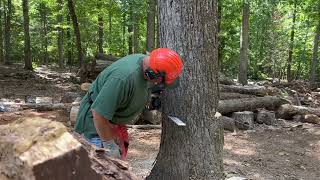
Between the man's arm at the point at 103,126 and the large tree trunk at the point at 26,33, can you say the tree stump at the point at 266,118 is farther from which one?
the large tree trunk at the point at 26,33

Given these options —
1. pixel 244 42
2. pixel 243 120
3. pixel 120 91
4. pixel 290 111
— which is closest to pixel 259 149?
pixel 243 120

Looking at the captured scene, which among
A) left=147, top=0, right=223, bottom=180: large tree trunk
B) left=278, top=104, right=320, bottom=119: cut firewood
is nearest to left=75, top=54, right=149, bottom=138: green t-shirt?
left=147, top=0, right=223, bottom=180: large tree trunk

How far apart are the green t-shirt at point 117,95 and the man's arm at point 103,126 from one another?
7 centimetres

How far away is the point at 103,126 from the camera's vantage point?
12.1 ft

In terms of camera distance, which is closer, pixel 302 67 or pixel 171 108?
pixel 171 108

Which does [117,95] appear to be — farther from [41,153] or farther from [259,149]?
[259,149]

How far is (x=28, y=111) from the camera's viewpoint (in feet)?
31.4

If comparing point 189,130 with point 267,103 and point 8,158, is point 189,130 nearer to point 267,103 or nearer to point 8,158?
point 8,158

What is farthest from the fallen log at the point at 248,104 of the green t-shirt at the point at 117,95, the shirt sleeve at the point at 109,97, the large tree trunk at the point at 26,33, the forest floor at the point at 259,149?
the large tree trunk at the point at 26,33

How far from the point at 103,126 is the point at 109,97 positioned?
1.10ft

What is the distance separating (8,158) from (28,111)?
8344mm

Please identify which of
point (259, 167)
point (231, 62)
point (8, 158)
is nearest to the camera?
point (8, 158)

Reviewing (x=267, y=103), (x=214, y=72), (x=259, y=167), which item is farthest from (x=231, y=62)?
(x=214, y=72)

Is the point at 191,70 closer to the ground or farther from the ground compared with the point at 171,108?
farther from the ground
